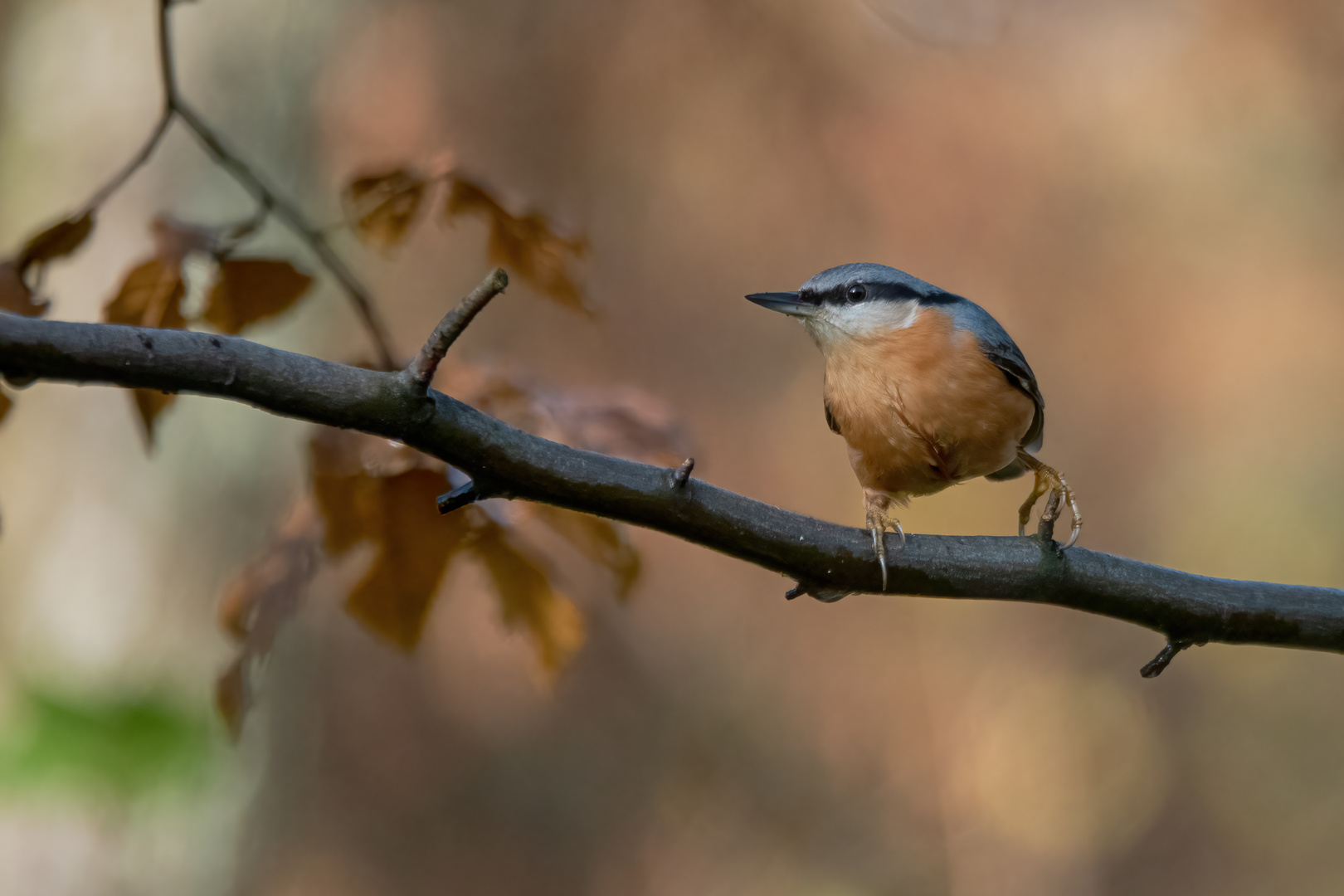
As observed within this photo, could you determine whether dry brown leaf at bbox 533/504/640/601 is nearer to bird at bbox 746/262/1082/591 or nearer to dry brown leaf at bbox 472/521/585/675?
dry brown leaf at bbox 472/521/585/675

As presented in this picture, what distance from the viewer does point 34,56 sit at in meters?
2.21

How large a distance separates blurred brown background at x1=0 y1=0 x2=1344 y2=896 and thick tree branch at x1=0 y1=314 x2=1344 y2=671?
156 cm

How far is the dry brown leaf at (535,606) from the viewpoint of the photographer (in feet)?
3.68

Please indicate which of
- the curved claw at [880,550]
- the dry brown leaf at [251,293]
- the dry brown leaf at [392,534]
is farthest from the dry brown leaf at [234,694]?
the curved claw at [880,550]

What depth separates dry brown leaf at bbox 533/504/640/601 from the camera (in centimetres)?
117

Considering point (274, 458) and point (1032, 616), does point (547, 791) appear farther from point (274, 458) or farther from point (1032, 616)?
point (1032, 616)

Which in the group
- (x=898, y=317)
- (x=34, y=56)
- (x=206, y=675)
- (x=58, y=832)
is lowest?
(x=58, y=832)

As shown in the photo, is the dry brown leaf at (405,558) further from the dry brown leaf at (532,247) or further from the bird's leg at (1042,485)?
the bird's leg at (1042,485)

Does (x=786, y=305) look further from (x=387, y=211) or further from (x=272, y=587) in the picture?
(x=272, y=587)

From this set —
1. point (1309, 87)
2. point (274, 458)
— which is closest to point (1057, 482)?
point (274, 458)

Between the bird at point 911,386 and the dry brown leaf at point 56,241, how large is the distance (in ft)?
2.37

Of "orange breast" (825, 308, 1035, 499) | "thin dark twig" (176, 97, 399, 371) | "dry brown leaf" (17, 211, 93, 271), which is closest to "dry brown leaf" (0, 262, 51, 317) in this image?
"dry brown leaf" (17, 211, 93, 271)

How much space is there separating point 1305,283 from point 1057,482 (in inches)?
103

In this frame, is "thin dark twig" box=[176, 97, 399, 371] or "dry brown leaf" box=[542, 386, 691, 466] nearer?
"thin dark twig" box=[176, 97, 399, 371]
